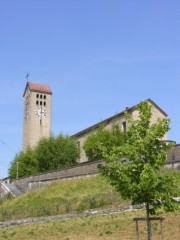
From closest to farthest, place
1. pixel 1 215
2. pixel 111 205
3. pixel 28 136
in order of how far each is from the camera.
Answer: pixel 111 205, pixel 1 215, pixel 28 136

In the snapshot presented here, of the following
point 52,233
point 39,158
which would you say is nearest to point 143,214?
point 52,233

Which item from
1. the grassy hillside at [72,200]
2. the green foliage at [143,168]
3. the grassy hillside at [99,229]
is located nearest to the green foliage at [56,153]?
the grassy hillside at [72,200]

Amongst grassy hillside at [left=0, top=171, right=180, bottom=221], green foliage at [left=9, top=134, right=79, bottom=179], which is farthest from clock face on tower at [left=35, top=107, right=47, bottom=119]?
grassy hillside at [left=0, top=171, right=180, bottom=221]

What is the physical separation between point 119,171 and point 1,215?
20.8 metres

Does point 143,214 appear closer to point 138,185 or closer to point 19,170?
point 138,185

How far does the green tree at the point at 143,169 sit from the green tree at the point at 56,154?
53193 mm

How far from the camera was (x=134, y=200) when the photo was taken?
1554 cm

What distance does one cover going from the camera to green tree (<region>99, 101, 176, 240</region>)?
49.8ft

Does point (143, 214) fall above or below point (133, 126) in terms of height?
below

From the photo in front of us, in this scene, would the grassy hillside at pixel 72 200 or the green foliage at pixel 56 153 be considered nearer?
the grassy hillside at pixel 72 200

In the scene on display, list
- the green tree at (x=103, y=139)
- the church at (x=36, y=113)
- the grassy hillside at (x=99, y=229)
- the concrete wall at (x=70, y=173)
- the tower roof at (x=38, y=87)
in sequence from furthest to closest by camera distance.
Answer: the tower roof at (x=38, y=87), the church at (x=36, y=113), the green tree at (x=103, y=139), the concrete wall at (x=70, y=173), the grassy hillside at (x=99, y=229)

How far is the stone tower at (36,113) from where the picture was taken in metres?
104

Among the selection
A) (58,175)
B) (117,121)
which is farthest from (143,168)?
(117,121)

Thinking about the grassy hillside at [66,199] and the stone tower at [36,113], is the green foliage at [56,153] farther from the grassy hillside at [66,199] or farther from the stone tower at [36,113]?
the stone tower at [36,113]
